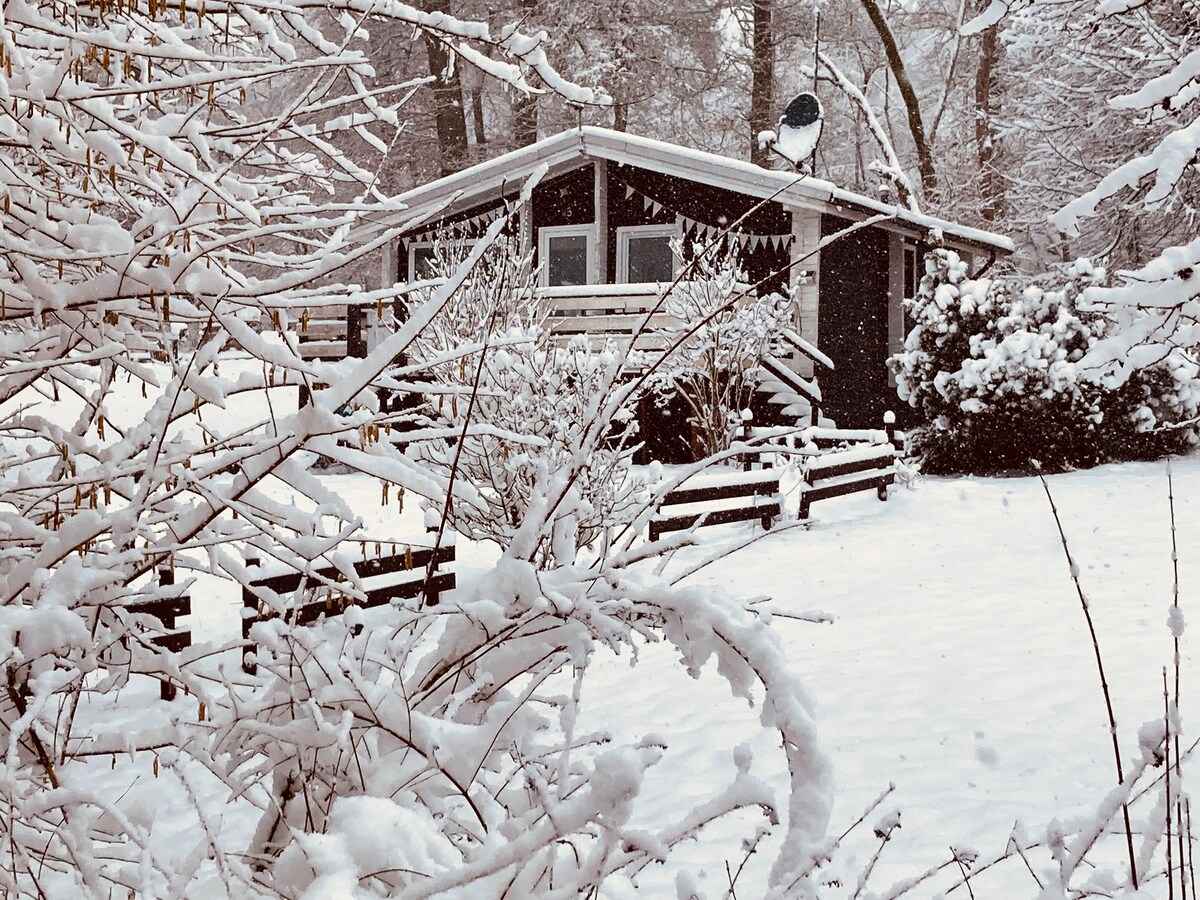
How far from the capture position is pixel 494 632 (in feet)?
5.69

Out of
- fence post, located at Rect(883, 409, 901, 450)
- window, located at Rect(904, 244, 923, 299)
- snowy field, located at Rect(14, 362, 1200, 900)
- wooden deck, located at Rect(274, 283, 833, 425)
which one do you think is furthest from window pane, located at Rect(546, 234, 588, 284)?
snowy field, located at Rect(14, 362, 1200, 900)

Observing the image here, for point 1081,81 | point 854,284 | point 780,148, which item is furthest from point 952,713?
point 1081,81

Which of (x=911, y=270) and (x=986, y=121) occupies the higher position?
(x=986, y=121)

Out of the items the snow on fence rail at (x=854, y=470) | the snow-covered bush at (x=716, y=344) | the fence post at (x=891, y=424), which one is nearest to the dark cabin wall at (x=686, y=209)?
the snow-covered bush at (x=716, y=344)

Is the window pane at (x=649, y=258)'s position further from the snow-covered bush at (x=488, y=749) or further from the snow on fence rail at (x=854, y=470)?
the snow-covered bush at (x=488, y=749)

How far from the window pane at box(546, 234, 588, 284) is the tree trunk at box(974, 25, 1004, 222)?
11.0 m

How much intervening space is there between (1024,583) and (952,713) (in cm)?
319

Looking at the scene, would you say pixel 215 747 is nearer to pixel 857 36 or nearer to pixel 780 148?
pixel 780 148

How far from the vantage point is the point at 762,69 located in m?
24.7

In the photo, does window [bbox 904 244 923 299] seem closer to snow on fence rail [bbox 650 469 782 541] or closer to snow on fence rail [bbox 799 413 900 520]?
snow on fence rail [bbox 799 413 900 520]

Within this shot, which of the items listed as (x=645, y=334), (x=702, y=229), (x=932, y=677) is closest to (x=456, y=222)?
(x=702, y=229)

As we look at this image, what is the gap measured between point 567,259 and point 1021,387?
29.7 feet

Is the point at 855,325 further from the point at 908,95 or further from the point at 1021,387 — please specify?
the point at 908,95

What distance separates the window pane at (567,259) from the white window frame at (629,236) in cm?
66
